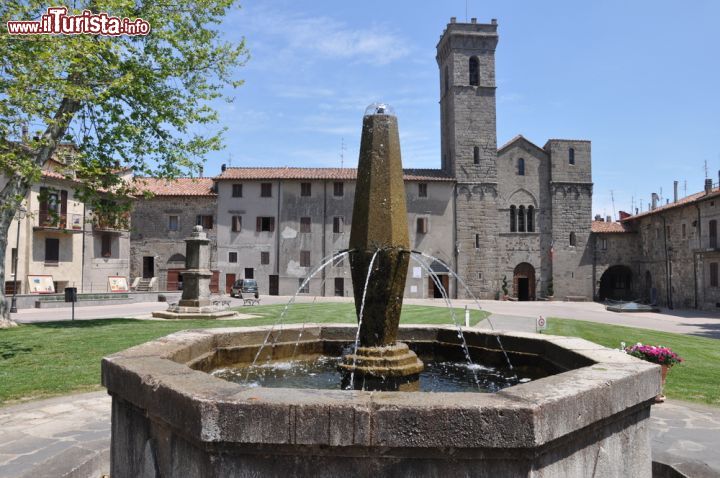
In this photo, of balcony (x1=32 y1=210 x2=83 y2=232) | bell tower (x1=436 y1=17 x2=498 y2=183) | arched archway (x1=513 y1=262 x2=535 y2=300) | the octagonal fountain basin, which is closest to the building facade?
balcony (x1=32 y1=210 x2=83 y2=232)

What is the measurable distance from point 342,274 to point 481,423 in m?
38.9

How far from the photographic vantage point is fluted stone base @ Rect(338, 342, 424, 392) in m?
4.61

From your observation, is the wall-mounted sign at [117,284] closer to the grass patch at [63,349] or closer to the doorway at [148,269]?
the doorway at [148,269]

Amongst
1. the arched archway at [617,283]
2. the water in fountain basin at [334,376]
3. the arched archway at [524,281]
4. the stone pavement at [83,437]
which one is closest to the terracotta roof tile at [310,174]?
the arched archway at [524,281]

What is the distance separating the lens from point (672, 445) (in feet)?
17.7

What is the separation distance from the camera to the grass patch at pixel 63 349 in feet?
27.0

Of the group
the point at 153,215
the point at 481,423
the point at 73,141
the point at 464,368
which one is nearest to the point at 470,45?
the point at 153,215

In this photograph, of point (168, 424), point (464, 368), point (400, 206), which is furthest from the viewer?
point (464, 368)

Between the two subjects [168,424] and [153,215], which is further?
[153,215]

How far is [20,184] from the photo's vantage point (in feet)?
50.1

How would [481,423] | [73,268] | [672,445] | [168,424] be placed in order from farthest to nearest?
[73,268] < [672,445] < [168,424] < [481,423]

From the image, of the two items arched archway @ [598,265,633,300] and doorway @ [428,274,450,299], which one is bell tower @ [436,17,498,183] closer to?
doorway @ [428,274,450,299]

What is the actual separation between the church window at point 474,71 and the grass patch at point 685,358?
28973 mm

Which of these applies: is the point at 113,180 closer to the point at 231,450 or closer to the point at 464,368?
the point at 464,368
